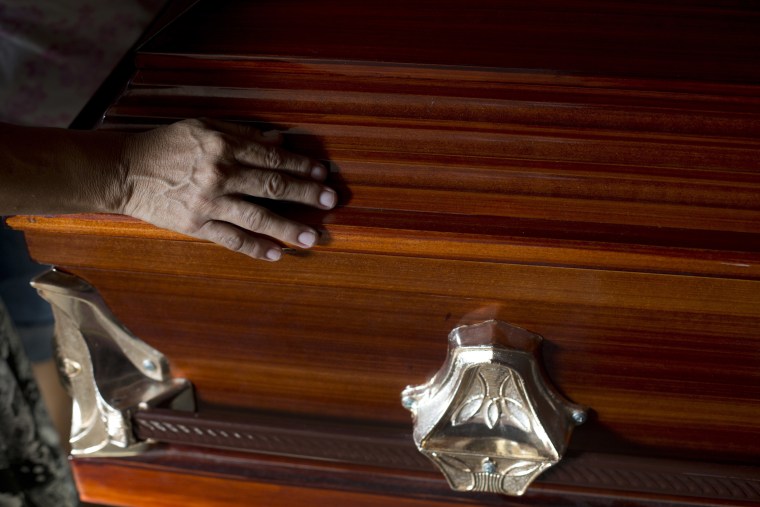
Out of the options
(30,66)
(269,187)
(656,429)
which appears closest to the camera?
(269,187)

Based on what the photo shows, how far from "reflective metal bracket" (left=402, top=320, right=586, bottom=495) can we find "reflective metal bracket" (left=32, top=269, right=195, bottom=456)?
0.30 m

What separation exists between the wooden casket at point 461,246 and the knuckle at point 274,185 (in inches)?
1.6

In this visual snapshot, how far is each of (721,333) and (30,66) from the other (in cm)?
84

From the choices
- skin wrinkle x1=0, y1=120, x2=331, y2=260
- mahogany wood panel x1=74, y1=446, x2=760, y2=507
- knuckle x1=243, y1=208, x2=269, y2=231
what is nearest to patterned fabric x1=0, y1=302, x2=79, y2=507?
mahogany wood panel x1=74, y1=446, x2=760, y2=507

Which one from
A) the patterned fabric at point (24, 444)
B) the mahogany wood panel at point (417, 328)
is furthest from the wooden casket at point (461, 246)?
the patterned fabric at point (24, 444)

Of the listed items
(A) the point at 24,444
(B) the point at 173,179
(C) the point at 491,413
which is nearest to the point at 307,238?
(B) the point at 173,179

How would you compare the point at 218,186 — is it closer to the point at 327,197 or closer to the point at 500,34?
the point at 327,197

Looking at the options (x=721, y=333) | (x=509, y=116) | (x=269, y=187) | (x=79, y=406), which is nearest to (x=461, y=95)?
(x=509, y=116)

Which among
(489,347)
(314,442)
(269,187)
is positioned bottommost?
(314,442)

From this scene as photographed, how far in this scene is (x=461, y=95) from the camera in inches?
30.5

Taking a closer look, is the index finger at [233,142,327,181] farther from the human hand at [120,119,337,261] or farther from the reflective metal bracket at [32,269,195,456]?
the reflective metal bracket at [32,269,195,456]

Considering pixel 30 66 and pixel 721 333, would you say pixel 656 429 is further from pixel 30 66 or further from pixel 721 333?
pixel 30 66

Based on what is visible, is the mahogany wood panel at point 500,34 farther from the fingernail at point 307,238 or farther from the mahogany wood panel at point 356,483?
the mahogany wood panel at point 356,483

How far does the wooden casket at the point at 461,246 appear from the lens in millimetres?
711
